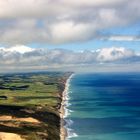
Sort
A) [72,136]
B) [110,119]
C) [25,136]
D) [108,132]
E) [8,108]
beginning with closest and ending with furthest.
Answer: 1. [25,136]
2. [72,136]
3. [108,132]
4. [110,119]
5. [8,108]

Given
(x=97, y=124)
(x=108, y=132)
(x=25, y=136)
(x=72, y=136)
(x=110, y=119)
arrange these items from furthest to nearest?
(x=110, y=119)
(x=97, y=124)
(x=108, y=132)
(x=72, y=136)
(x=25, y=136)

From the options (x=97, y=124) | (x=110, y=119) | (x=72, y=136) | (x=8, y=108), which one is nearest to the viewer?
(x=72, y=136)

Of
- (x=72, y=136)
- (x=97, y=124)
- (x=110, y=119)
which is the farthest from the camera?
(x=110, y=119)

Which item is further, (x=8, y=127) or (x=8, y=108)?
(x=8, y=108)

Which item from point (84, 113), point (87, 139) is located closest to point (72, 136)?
point (87, 139)

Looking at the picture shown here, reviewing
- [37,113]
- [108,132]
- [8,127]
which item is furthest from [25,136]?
[37,113]

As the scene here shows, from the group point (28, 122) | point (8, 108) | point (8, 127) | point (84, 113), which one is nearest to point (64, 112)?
point (84, 113)

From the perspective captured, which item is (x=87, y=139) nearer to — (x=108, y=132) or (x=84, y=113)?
(x=108, y=132)

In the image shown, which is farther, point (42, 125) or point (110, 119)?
point (110, 119)

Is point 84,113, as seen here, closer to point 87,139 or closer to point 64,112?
point 64,112
